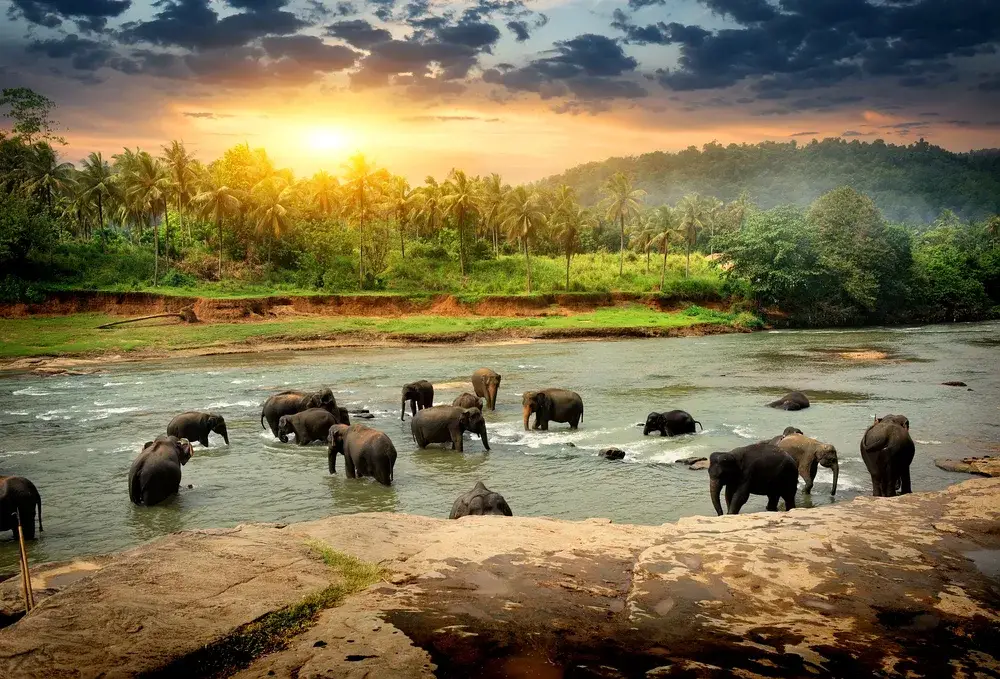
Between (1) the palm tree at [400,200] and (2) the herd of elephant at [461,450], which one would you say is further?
(1) the palm tree at [400,200]

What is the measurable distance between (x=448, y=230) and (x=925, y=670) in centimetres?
7539

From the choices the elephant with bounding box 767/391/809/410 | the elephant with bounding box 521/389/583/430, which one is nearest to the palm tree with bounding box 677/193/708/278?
the elephant with bounding box 767/391/809/410

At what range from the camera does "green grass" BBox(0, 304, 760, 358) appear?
40.5m

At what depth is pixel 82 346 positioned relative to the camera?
39.7 m

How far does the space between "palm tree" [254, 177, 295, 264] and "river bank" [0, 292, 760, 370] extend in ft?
45.4

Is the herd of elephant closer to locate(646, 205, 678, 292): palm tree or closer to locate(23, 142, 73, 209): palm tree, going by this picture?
locate(646, 205, 678, 292): palm tree

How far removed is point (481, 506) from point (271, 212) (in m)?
60.1

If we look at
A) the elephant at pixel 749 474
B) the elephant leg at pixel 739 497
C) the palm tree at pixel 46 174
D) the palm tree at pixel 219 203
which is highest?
the palm tree at pixel 46 174

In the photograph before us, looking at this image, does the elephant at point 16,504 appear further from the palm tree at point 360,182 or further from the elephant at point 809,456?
the palm tree at point 360,182

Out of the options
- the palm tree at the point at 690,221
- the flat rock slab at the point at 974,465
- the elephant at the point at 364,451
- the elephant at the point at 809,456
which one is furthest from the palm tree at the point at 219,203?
the flat rock slab at the point at 974,465

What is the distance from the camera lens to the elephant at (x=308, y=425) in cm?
1794

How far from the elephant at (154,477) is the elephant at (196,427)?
4233 millimetres

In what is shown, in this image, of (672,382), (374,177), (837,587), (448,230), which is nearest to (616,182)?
(448,230)

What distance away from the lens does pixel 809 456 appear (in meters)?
13.3
